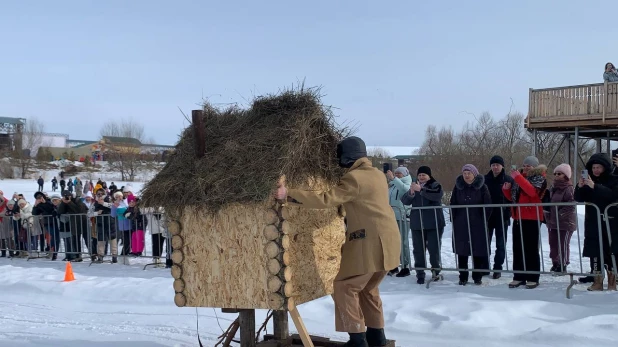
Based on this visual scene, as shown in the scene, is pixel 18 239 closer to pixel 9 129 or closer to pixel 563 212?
pixel 563 212

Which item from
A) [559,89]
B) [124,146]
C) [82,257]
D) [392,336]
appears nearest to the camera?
[392,336]

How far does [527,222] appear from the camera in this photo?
798cm

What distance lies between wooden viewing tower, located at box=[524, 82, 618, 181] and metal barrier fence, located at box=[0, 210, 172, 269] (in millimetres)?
13251

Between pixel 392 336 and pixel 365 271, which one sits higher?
pixel 365 271

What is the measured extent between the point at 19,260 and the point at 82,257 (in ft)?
6.77

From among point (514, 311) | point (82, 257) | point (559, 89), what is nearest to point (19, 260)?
point (82, 257)

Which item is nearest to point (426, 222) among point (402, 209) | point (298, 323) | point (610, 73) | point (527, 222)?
point (402, 209)

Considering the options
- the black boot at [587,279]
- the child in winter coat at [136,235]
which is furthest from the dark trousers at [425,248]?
the child in winter coat at [136,235]

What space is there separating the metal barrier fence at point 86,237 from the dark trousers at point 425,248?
5129mm

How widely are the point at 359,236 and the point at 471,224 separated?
13.9ft

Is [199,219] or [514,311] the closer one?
[199,219]

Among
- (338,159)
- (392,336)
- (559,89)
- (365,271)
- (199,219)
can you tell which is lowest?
(392,336)

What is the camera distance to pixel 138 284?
9.55 m

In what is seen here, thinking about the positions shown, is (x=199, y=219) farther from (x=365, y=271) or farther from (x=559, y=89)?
(x=559, y=89)
